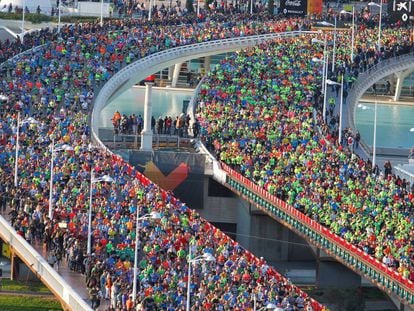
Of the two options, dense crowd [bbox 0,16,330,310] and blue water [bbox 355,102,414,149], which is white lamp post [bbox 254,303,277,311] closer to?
dense crowd [bbox 0,16,330,310]

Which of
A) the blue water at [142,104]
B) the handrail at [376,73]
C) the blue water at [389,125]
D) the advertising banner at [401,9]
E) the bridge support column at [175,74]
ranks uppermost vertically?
the advertising banner at [401,9]

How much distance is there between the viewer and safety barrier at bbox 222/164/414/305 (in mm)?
82312

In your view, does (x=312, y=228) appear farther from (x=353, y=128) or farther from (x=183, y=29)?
(x=183, y=29)

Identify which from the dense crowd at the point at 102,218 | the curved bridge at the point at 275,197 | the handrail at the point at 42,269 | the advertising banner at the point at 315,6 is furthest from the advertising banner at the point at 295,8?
the handrail at the point at 42,269

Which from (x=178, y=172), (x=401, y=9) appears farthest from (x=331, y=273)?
(x=401, y=9)

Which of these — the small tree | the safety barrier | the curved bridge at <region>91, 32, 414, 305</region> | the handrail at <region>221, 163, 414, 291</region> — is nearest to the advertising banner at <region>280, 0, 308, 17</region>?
the curved bridge at <region>91, 32, 414, 305</region>

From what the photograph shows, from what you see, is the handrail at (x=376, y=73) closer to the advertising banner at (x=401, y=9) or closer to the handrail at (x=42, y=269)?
the advertising banner at (x=401, y=9)

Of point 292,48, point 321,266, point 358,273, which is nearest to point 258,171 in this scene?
point 321,266

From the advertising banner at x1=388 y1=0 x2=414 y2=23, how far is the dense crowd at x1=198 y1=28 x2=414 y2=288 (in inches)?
51.9

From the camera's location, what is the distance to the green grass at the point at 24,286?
284 feet

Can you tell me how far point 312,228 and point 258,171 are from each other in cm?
795

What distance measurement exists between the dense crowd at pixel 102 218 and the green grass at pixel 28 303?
11.1 feet

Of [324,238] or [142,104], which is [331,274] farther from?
[142,104]

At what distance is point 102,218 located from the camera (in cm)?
8244
